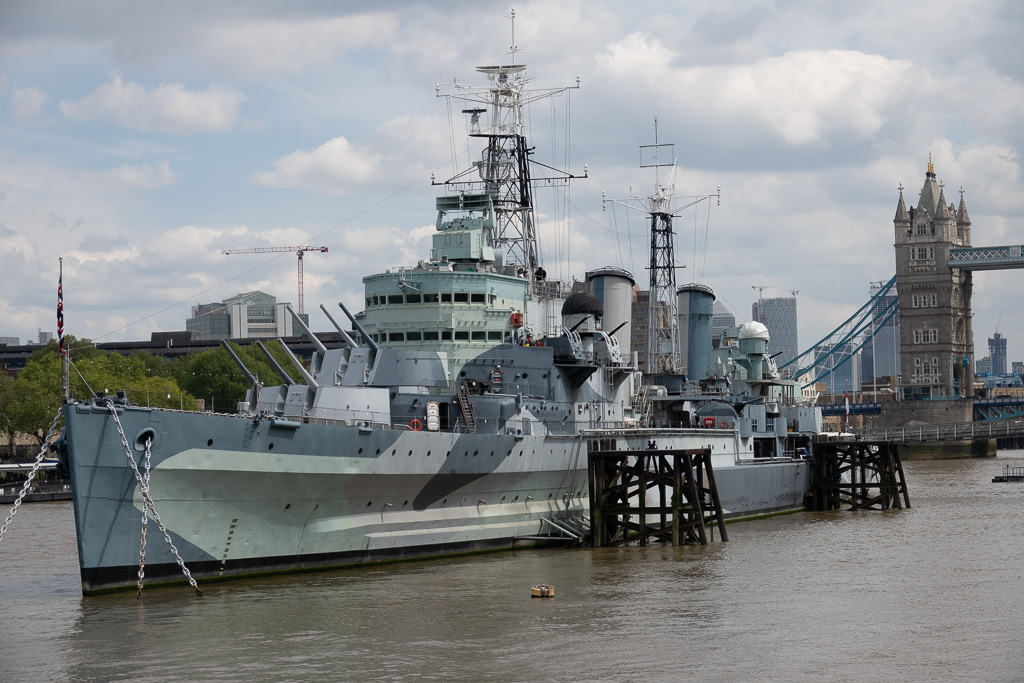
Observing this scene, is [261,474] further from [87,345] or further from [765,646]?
[87,345]

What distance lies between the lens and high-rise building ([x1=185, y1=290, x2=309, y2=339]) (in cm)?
15188

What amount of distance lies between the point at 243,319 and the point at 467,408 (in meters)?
128

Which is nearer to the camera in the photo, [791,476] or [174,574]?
[174,574]

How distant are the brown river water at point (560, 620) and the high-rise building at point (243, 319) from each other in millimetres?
121592

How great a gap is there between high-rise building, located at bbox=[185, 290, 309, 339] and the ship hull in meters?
119

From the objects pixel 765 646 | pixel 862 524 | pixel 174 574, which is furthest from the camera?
pixel 862 524

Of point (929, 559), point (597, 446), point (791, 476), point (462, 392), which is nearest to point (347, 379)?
point (462, 392)

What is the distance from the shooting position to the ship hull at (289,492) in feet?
71.5

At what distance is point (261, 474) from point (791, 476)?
27091mm

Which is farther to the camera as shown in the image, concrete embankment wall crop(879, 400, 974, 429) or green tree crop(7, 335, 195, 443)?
concrete embankment wall crop(879, 400, 974, 429)

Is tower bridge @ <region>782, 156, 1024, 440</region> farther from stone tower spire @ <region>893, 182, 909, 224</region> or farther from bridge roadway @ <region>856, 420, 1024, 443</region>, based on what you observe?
bridge roadway @ <region>856, 420, 1024, 443</region>

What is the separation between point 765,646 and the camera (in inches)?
744

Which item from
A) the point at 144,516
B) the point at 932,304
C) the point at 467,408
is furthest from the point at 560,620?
the point at 932,304

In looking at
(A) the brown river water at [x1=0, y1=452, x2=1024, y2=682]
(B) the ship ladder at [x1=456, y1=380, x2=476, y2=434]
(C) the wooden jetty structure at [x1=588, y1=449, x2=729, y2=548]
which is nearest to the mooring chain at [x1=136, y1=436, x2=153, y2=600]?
(A) the brown river water at [x1=0, y1=452, x2=1024, y2=682]
